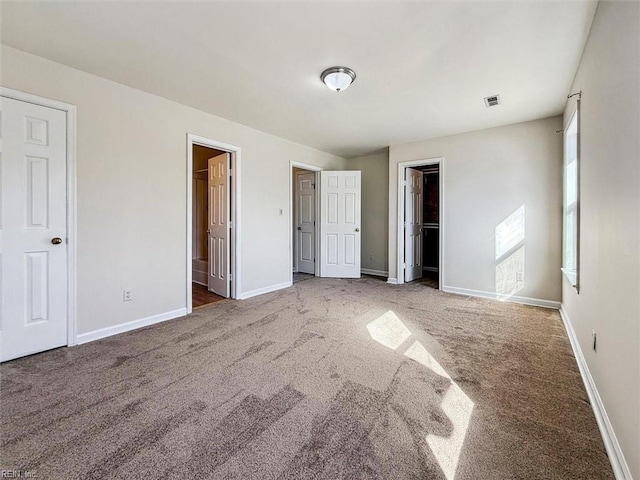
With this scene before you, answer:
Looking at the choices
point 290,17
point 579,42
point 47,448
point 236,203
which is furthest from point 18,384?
point 579,42

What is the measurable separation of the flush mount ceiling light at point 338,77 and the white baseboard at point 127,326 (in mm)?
2938

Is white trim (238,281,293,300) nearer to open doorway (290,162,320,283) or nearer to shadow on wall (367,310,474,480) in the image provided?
open doorway (290,162,320,283)

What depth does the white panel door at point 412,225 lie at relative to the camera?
201 inches

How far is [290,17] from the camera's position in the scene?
6.15ft

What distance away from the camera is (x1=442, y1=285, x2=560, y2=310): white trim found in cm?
372

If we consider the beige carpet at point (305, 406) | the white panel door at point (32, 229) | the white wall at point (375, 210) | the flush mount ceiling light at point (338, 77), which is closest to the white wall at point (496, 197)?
the white wall at point (375, 210)

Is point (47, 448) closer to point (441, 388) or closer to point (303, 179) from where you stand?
point (441, 388)

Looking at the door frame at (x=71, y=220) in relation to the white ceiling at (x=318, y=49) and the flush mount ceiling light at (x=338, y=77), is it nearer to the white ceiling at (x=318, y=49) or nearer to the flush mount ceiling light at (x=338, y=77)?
the white ceiling at (x=318, y=49)

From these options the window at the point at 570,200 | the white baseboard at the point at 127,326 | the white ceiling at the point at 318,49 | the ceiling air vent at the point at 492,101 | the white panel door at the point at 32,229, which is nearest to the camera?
the white ceiling at the point at 318,49

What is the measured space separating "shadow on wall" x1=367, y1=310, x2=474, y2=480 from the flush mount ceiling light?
239 centimetres

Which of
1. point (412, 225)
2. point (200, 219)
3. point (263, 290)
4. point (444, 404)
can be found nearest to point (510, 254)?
point (412, 225)

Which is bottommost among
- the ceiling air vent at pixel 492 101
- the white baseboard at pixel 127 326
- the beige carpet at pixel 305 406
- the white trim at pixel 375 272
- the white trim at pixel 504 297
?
the beige carpet at pixel 305 406

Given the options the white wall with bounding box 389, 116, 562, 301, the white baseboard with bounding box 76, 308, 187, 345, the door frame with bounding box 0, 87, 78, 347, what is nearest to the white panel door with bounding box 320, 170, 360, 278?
the white wall with bounding box 389, 116, 562, 301

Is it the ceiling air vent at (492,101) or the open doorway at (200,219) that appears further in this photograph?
the open doorway at (200,219)
